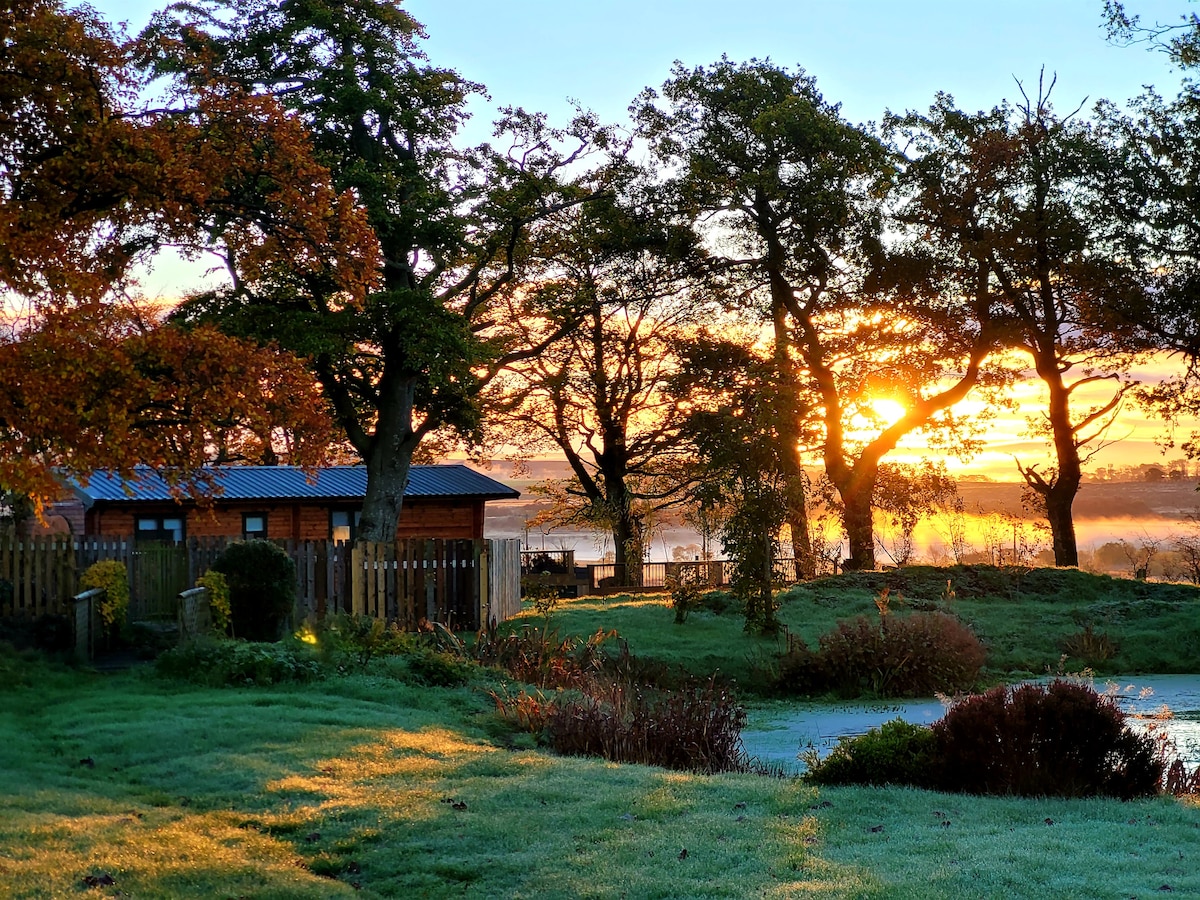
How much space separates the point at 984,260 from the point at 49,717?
88.5 feet

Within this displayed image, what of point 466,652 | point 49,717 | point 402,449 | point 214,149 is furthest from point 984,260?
point 49,717

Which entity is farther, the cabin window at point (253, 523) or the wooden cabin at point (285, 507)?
the cabin window at point (253, 523)

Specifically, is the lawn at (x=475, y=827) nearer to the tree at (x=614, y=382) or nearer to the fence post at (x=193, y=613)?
the fence post at (x=193, y=613)

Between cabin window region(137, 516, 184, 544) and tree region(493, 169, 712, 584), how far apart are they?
38.9 ft

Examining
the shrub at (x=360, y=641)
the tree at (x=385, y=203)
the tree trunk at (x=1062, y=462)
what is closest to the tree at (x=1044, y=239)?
the tree trunk at (x=1062, y=462)

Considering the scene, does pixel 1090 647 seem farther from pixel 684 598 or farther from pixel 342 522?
pixel 342 522

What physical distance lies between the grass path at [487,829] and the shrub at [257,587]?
21.9ft

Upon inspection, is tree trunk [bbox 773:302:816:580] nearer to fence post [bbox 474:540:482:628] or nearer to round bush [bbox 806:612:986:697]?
fence post [bbox 474:540:482:628]

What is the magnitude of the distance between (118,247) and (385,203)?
13913 mm

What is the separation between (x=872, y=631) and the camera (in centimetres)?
1709

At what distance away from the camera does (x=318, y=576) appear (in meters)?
20.4

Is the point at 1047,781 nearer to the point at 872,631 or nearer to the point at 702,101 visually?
the point at 872,631

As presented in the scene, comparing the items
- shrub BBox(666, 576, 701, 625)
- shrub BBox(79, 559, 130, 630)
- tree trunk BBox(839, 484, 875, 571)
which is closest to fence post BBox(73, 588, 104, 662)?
shrub BBox(79, 559, 130, 630)

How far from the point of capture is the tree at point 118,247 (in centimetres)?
948
